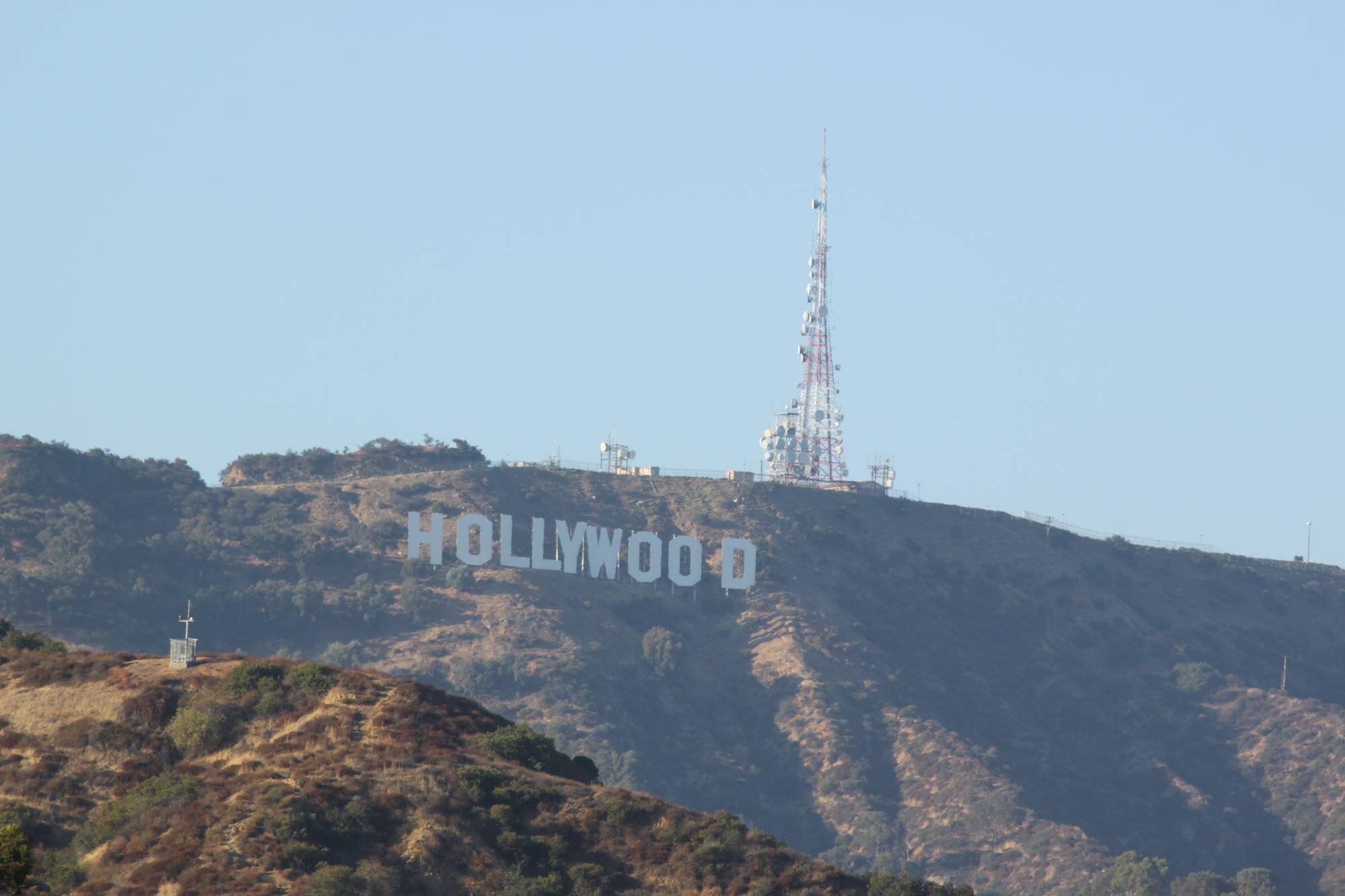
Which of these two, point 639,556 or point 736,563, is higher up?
point 639,556

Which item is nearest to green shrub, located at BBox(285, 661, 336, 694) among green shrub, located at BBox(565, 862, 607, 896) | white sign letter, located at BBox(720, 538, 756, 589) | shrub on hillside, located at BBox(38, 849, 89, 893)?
shrub on hillside, located at BBox(38, 849, 89, 893)

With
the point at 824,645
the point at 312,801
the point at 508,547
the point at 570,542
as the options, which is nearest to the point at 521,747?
the point at 312,801

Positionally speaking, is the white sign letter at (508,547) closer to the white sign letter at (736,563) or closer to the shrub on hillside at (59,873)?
the white sign letter at (736,563)

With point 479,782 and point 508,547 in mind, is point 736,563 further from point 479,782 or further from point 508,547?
point 479,782

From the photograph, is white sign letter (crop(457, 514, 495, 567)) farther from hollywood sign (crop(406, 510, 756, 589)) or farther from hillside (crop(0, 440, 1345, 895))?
hillside (crop(0, 440, 1345, 895))

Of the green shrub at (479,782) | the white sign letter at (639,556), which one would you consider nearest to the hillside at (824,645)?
the white sign letter at (639,556)

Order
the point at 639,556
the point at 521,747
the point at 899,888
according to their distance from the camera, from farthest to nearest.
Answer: the point at 639,556 → the point at 521,747 → the point at 899,888

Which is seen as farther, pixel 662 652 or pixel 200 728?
pixel 662 652
